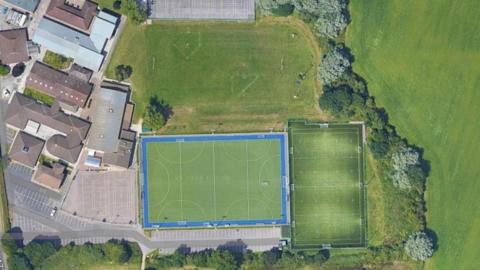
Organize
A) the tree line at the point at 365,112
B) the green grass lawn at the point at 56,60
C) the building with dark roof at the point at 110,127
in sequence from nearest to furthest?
the green grass lawn at the point at 56,60 → the tree line at the point at 365,112 → the building with dark roof at the point at 110,127

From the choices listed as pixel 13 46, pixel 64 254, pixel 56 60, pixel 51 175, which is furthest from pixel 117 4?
pixel 64 254

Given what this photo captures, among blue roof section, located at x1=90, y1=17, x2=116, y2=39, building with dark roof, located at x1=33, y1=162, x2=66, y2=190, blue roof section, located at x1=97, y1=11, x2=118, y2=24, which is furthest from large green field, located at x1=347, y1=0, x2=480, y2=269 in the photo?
building with dark roof, located at x1=33, y1=162, x2=66, y2=190

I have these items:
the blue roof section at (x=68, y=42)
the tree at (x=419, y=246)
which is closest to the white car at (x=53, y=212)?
the blue roof section at (x=68, y=42)

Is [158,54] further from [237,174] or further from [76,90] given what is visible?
[237,174]

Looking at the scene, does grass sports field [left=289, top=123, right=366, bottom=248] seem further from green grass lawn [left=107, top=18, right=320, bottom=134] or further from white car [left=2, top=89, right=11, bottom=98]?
white car [left=2, top=89, right=11, bottom=98]

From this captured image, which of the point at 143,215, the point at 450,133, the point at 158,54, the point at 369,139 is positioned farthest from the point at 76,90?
the point at 450,133

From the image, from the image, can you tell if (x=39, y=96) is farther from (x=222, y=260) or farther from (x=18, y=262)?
(x=222, y=260)

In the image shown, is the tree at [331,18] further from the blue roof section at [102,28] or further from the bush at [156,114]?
the blue roof section at [102,28]
